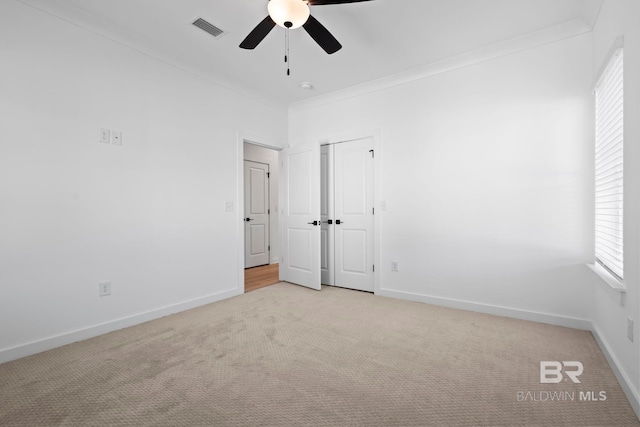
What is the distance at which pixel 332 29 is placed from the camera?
9.25ft

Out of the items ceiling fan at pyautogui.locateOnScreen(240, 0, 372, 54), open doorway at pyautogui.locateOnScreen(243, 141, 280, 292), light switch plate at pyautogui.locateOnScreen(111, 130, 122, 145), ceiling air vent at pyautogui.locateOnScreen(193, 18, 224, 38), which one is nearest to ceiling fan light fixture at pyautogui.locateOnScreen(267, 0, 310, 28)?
ceiling fan at pyautogui.locateOnScreen(240, 0, 372, 54)

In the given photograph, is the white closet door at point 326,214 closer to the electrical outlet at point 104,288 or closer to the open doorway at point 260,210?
the open doorway at point 260,210

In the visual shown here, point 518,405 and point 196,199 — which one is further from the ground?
point 196,199

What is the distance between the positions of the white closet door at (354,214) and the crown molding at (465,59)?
2.22 ft

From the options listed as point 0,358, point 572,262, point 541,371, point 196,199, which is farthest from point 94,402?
point 572,262

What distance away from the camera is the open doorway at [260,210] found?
593cm

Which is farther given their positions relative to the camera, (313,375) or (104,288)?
(104,288)

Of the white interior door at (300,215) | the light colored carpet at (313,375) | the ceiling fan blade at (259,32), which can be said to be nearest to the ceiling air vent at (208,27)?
the ceiling fan blade at (259,32)

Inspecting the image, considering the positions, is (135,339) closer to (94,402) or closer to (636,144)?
(94,402)

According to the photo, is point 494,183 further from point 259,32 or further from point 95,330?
point 95,330

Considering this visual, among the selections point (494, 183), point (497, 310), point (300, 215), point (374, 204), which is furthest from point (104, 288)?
point (494, 183)

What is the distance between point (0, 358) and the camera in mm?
2195

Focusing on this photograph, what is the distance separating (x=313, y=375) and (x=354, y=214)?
98.5 inches

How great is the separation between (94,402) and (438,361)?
2.20 meters
